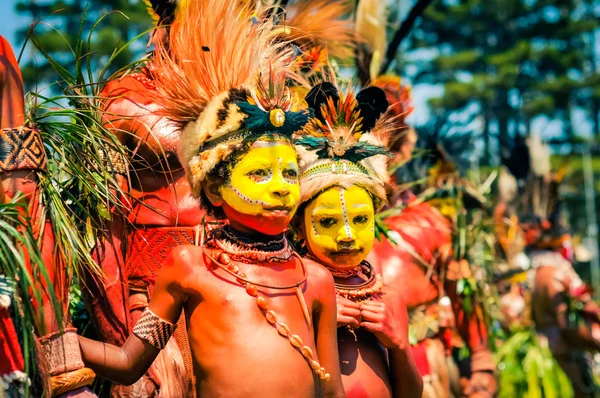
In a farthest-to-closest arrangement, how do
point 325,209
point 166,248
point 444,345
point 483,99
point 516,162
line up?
point 483,99 < point 516,162 < point 444,345 < point 166,248 < point 325,209

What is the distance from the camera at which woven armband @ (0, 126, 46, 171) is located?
3045 millimetres

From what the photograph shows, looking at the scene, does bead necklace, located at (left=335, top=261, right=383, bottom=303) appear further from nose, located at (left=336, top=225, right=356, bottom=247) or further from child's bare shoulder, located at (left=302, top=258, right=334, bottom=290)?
child's bare shoulder, located at (left=302, top=258, right=334, bottom=290)

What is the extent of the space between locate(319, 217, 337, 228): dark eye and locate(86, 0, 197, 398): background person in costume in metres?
0.55

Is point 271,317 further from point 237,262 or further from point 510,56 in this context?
point 510,56

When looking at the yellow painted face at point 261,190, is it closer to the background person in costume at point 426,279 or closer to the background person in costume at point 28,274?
the background person in costume at point 28,274

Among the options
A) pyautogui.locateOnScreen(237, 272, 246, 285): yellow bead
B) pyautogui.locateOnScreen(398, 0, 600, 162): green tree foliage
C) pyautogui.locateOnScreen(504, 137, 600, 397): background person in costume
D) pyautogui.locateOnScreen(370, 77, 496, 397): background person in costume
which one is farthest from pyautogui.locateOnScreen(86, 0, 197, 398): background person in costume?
pyautogui.locateOnScreen(398, 0, 600, 162): green tree foliage

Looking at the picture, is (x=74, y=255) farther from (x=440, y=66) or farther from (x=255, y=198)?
(x=440, y=66)

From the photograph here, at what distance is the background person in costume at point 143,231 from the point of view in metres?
3.67

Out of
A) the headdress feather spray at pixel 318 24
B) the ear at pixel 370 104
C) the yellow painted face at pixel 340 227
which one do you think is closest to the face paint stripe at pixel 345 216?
the yellow painted face at pixel 340 227

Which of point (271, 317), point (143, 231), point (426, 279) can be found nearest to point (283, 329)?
point (271, 317)

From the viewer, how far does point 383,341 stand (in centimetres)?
363

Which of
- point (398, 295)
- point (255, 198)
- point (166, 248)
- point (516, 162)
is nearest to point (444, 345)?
point (398, 295)

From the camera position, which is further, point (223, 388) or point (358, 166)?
point (358, 166)

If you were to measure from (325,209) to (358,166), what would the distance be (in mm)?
255
